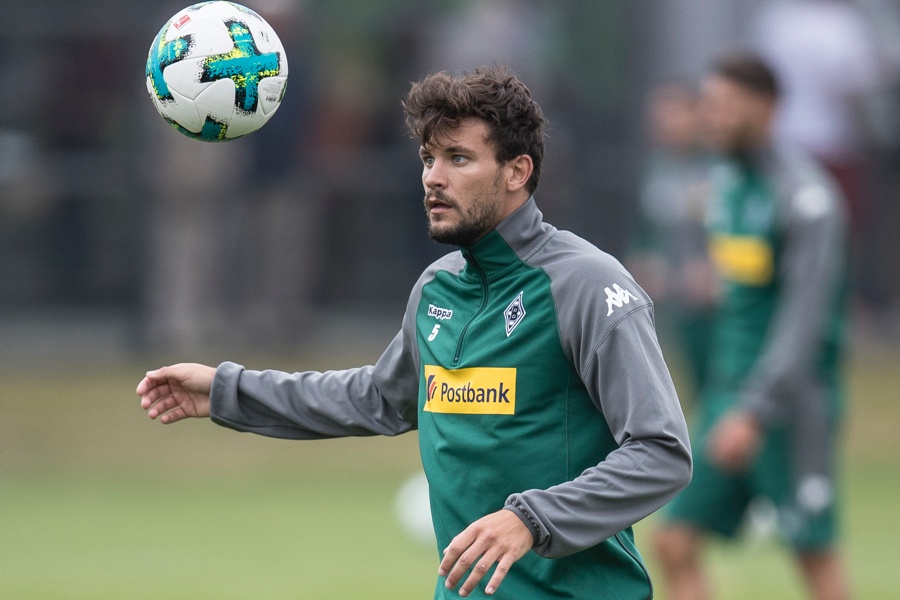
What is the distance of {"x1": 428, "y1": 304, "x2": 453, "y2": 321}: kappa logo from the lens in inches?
185

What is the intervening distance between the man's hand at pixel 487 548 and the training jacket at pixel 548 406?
2.4 inches

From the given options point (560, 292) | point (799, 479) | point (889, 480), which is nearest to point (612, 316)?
point (560, 292)

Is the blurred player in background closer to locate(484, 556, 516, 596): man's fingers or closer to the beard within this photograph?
the beard

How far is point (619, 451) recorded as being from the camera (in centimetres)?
423

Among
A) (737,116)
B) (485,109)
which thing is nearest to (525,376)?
(485,109)

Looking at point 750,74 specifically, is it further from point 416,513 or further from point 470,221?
point 416,513

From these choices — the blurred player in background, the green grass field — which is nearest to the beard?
the green grass field

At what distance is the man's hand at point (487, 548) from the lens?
403 centimetres

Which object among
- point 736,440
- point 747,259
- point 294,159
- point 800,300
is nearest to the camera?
point 736,440

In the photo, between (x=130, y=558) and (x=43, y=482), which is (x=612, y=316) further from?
(x=43, y=482)

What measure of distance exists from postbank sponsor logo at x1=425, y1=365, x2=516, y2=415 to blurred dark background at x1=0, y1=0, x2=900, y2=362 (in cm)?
831

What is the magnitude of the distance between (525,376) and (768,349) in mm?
3301

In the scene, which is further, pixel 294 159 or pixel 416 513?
pixel 294 159

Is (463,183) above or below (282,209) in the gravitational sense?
above
